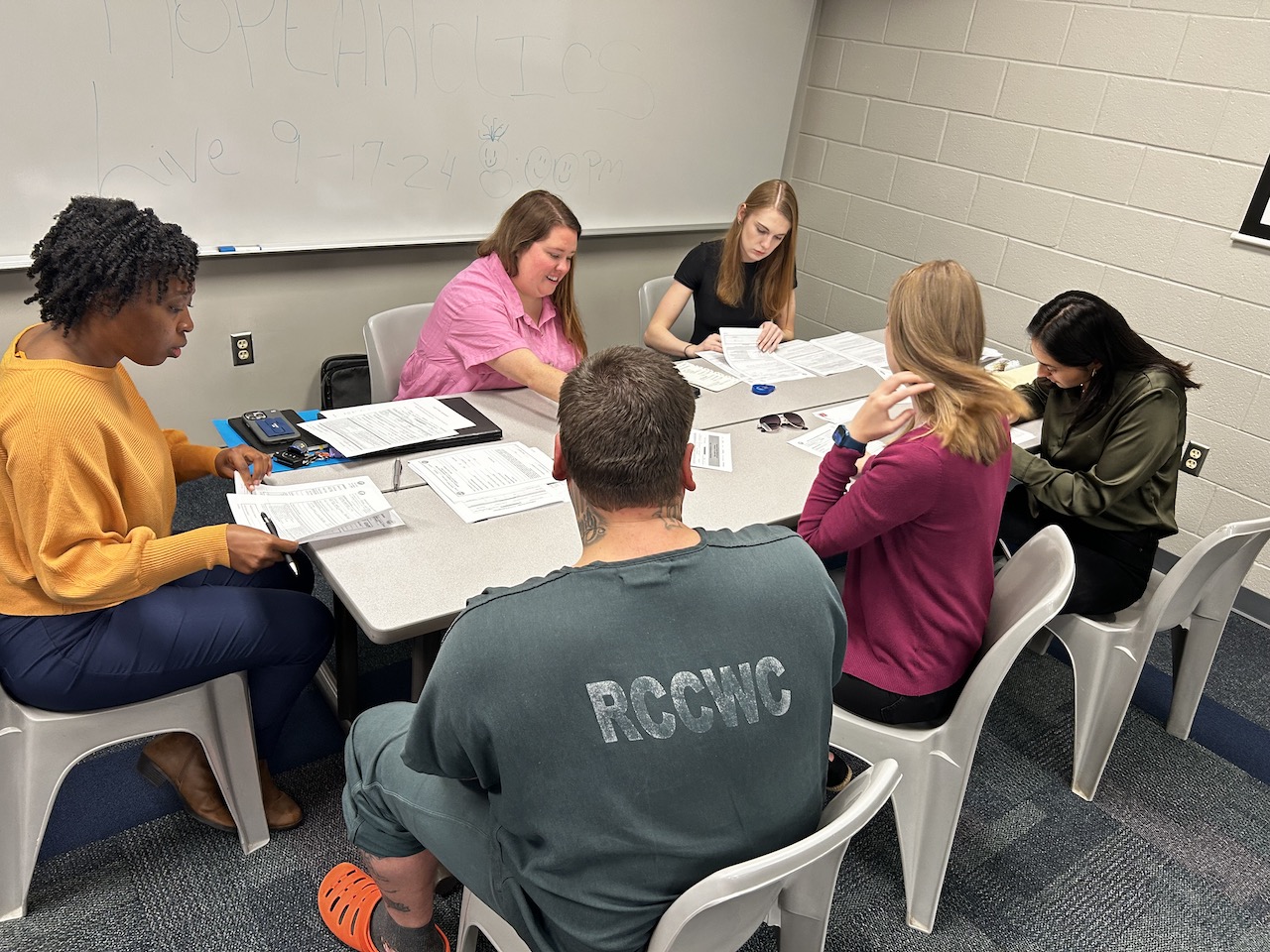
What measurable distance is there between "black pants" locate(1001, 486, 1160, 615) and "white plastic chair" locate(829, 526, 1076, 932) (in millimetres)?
398

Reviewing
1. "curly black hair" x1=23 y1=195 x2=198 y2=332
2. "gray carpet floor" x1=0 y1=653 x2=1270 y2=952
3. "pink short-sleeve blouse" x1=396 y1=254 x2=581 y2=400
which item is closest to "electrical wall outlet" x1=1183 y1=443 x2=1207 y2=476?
"gray carpet floor" x1=0 y1=653 x2=1270 y2=952

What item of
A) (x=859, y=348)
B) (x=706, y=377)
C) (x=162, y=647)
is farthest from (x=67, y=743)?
(x=859, y=348)

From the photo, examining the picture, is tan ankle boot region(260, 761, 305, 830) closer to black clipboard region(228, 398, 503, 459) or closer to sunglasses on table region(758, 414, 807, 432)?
black clipboard region(228, 398, 503, 459)

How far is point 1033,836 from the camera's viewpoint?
209 cm

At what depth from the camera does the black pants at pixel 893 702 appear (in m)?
1.69

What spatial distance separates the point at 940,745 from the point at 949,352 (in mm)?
746

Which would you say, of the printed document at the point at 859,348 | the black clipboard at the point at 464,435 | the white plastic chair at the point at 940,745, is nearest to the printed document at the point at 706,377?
the printed document at the point at 859,348

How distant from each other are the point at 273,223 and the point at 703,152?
190 cm

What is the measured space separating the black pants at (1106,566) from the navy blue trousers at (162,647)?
5.58 ft

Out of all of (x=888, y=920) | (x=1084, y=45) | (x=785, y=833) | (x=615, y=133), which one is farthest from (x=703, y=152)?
(x=785, y=833)

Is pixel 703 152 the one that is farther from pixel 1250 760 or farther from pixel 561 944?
pixel 561 944

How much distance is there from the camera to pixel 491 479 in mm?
1938

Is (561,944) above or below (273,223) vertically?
below

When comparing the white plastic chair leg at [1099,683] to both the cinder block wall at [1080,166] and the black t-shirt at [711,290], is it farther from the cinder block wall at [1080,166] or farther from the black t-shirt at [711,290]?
the black t-shirt at [711,290]
